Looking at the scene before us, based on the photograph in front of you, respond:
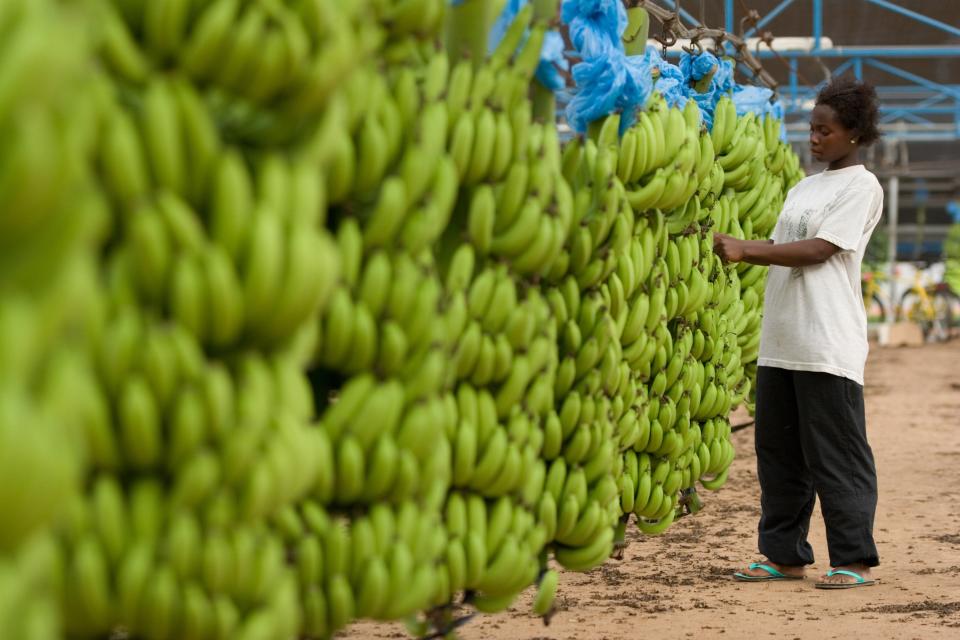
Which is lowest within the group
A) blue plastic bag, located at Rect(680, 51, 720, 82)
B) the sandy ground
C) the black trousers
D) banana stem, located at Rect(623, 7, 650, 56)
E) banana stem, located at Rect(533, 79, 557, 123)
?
the sandy ground

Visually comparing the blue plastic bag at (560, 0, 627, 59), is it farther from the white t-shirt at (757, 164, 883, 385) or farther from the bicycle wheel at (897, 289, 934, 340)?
the bicycle wheel at (897, 289, 934, 340)

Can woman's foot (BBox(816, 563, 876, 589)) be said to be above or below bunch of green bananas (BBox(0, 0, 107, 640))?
below

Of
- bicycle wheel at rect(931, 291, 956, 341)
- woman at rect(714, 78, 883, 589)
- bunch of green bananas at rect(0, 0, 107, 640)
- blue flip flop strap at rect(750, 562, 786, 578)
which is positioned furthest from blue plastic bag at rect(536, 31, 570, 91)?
bicycle wheel at rect(931, 291, 956, 341)

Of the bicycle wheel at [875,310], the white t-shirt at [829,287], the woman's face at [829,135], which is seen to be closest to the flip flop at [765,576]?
the white t-shirt at [829,287]

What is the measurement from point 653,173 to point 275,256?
1997mm

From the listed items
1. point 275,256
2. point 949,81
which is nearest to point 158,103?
point 275,256

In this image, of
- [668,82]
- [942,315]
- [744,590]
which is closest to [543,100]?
[668,82]

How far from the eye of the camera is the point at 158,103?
1396 millimetres

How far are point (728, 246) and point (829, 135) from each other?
70 cm

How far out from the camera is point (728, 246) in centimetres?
421

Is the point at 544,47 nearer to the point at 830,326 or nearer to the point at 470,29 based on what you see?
the point at 470,29

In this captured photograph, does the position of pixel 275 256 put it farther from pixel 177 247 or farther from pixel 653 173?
pixel 653 173

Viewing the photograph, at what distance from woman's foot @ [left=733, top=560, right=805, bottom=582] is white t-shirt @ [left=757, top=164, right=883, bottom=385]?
0.90m

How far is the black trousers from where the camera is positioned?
14.7 ft
